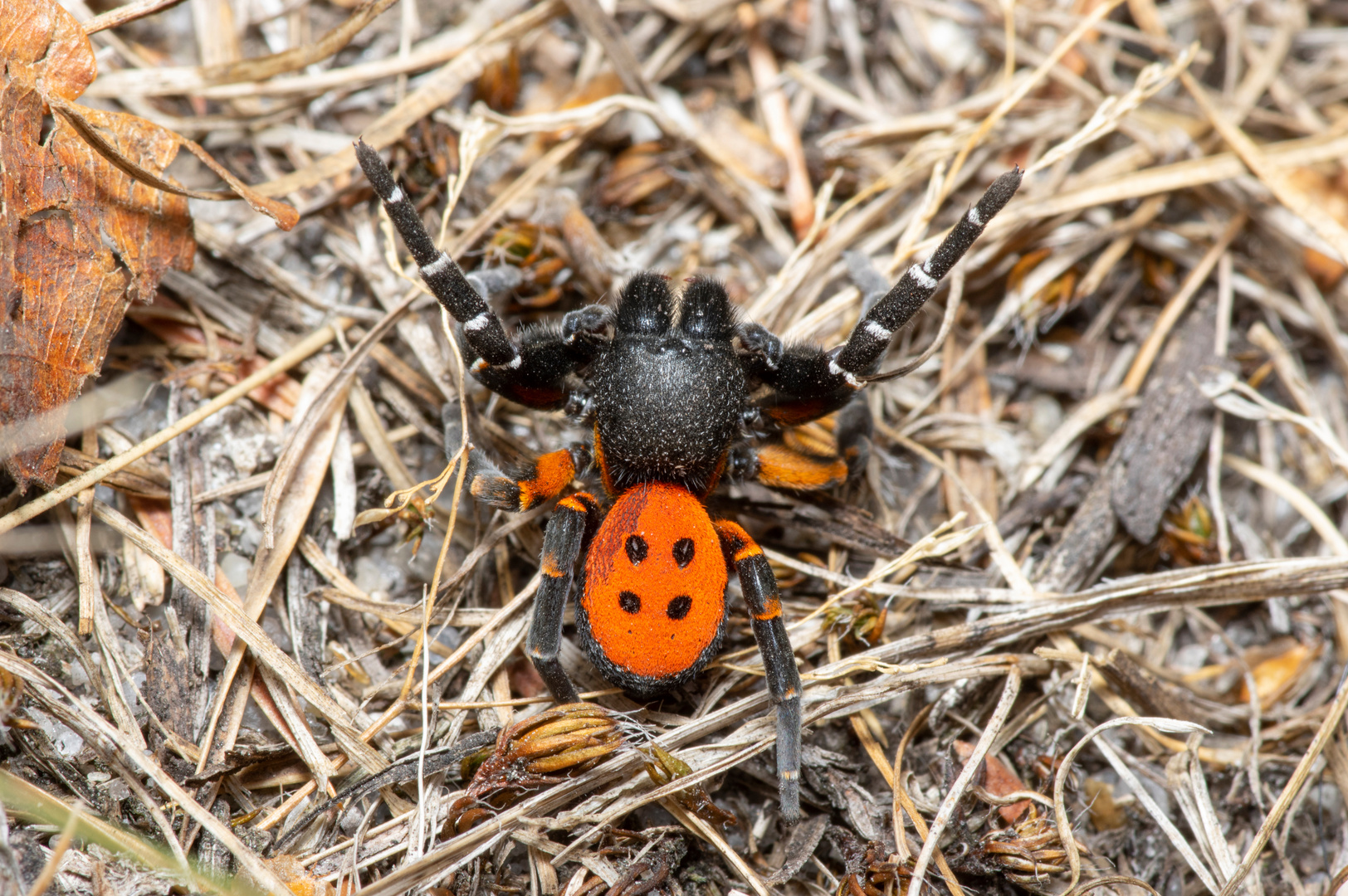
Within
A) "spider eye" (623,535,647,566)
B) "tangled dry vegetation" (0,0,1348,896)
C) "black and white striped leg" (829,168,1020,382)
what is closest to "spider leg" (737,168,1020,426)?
"black and white striped leg" (829,168,1020,382)

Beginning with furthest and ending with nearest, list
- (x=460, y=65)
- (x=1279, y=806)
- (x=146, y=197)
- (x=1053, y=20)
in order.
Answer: (x=1053, y=20), (x=460, y=65), (x=146, y=197), (x=1279, y=806)

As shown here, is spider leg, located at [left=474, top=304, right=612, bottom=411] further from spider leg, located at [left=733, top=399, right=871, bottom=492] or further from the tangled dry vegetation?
spider leg, located at [left=733, top=399, right=871, bottom=492]

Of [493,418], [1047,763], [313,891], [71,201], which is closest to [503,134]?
[493,418]

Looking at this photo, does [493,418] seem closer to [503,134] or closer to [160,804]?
[503,134]

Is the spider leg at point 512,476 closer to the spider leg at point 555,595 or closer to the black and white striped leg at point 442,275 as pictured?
the spider leg at point 555,595

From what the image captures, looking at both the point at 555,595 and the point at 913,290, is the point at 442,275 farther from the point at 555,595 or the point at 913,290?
the point at 913,290

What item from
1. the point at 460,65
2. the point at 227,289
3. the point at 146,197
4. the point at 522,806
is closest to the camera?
the point at 522,806

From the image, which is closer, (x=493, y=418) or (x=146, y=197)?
(x=146, y=197)
